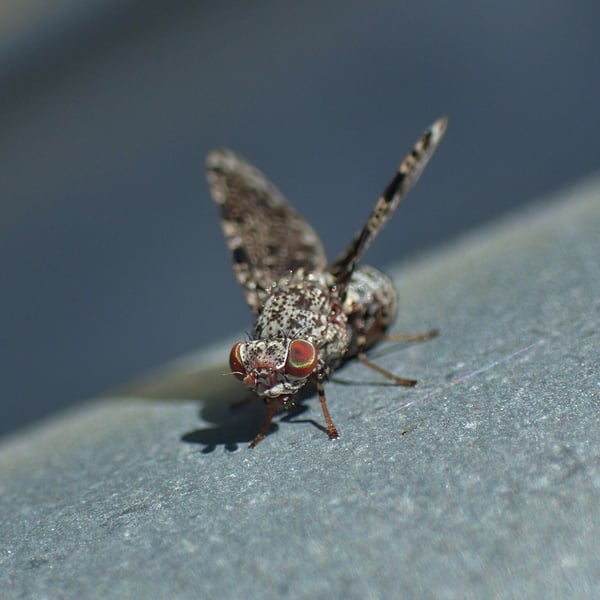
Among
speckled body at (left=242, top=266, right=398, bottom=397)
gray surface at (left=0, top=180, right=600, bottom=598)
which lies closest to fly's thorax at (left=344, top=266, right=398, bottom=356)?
speckled body at (left=242, top=266, right=398, bottom=397)

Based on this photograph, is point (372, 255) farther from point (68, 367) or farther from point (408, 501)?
point (408, 501)

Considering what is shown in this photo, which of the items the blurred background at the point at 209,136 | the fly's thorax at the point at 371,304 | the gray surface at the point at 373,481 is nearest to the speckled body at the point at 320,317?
the fly's thorax at the point at 371,304

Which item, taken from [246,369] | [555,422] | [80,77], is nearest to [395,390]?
[246,369]

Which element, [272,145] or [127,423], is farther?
[272,145]

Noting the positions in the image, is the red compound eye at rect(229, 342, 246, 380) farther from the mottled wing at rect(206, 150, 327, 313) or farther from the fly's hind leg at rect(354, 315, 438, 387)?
the mottled wing at rect(206, 150, 327, 313)

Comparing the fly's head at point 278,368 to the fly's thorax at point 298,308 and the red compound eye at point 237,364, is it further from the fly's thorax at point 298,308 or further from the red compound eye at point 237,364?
the fly's thorax at point 298,308

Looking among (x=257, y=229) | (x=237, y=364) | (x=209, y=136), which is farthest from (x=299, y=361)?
(x=209, y=136)
